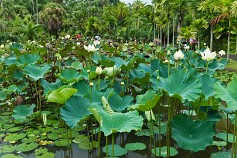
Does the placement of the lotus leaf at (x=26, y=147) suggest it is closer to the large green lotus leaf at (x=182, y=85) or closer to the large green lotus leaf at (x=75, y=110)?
the large green lotus leaf at (x=75, y=110)

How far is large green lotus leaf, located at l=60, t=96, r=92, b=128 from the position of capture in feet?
9.36

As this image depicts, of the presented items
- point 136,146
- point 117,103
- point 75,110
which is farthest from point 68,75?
point 136,146

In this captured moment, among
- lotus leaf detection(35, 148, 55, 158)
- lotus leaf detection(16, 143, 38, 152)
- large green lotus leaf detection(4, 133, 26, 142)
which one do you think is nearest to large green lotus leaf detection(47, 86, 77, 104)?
lotus leaf detection(35, 148, 55, 158)

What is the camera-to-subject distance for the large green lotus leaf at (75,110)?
2.85 metres

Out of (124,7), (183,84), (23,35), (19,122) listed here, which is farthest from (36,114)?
(124,7)

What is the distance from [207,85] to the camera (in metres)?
3.04

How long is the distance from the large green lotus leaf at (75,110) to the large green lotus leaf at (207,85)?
1231 mm

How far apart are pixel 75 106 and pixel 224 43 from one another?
2048 cm

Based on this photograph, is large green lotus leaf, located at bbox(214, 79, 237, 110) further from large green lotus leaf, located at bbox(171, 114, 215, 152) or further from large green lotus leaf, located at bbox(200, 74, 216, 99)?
large green lotus leaf, located at bbox(171, 114, 215, 152)

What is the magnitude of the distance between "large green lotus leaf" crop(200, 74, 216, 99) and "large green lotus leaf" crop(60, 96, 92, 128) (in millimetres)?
1231

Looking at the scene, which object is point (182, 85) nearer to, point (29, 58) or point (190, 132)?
point (190, 132)

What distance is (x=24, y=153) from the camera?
3652 mm

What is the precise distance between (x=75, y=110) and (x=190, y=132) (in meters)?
1.23

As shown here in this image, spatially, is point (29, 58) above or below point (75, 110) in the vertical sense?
above
